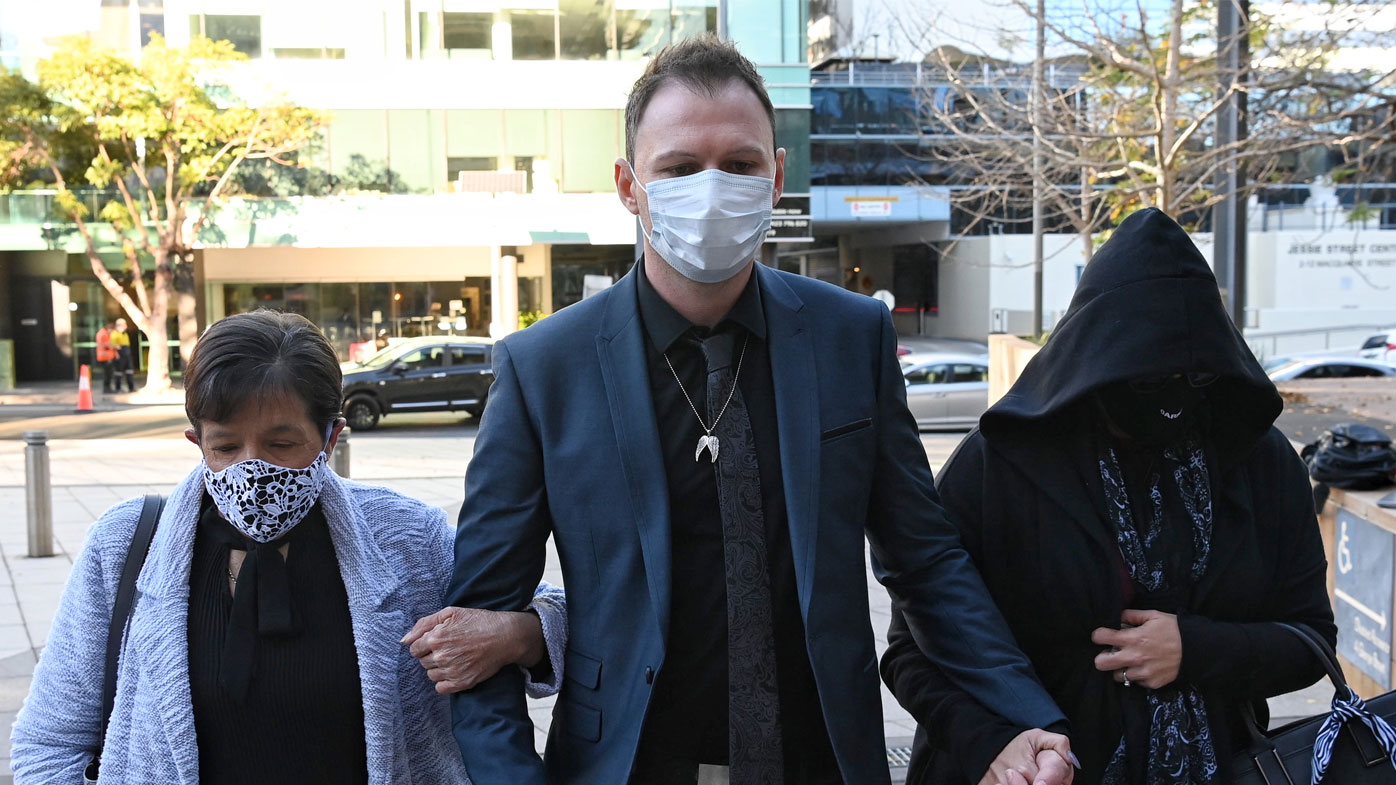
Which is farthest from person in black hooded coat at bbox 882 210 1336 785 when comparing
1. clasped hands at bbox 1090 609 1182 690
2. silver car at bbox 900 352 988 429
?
silver car at bbox 900 352 988 429

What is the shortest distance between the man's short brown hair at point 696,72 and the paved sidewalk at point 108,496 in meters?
1.25

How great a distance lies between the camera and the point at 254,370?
2.30 metres

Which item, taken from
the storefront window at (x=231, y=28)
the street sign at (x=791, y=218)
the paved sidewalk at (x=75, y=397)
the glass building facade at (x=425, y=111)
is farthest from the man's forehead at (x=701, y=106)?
the storefront window at (x=231, y=28)

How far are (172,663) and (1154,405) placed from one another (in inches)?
A: 75.7

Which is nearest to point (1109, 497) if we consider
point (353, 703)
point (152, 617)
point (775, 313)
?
point (775, 313)

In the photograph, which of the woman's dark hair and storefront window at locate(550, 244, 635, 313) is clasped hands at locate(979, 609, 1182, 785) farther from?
storefront window at locate(550, 244, 635, 313)

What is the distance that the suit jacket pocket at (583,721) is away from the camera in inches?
88.2

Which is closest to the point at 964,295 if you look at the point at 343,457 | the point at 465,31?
the point at 465,31

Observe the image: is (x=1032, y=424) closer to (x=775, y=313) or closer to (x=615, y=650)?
(x=775, y=313)

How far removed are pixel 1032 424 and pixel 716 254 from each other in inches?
29.4

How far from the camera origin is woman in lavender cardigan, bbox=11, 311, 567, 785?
225 centimetres

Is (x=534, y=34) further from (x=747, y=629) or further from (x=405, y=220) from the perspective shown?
(x=747, y=629)

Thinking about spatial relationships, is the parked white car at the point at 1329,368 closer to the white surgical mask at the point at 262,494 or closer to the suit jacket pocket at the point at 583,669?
the suit jacket pocket at the point at 583,669

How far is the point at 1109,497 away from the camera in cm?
246
